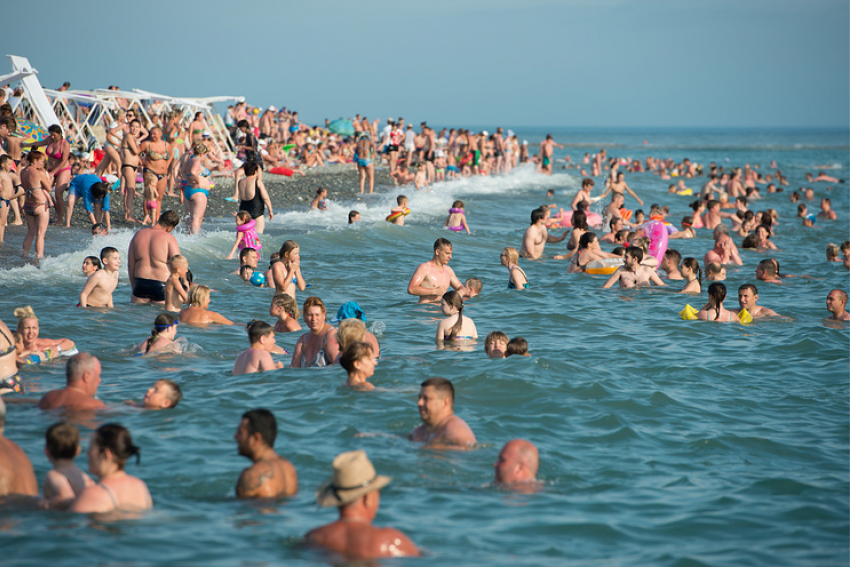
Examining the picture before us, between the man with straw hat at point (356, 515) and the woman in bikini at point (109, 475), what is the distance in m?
1.12

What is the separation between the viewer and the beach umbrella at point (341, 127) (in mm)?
40438

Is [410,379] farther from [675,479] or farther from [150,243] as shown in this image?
[150,243]

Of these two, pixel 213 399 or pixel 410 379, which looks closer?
pixel 213 399

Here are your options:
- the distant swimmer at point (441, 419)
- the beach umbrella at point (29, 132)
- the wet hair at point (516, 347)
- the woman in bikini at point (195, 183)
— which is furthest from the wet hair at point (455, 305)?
the beach umbrella at point (29, 132)

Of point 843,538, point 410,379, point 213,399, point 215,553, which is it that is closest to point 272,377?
point 213,399

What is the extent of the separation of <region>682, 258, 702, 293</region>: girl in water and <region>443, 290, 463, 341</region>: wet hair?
4920 mm

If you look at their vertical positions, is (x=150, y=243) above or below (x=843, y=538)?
above

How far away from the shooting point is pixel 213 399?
22.6ft

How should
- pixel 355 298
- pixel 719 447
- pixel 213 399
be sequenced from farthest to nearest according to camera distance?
1. pixel 355 298
2. pixel 213 399
3. pixel 719 447

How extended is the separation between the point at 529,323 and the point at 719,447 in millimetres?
4472

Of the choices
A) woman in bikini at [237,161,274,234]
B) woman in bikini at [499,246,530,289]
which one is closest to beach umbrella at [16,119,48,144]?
woman in bikini at [237,161,274,234]

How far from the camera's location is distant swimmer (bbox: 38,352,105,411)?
20.2 ft

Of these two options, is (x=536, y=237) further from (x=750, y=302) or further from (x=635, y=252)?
(x=750, y=302)

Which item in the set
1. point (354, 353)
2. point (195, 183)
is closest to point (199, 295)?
point (354, 353)
